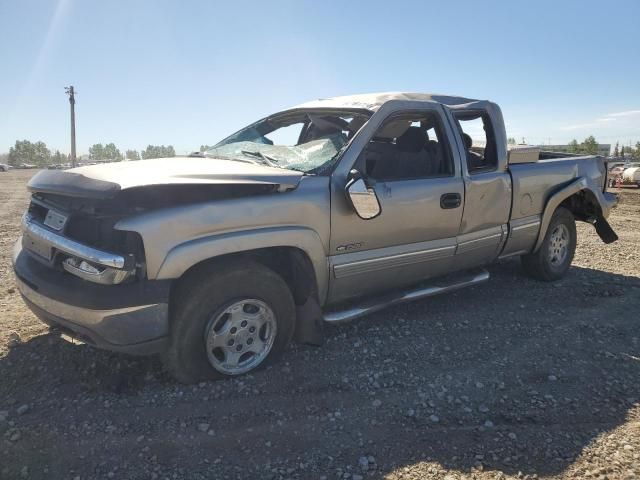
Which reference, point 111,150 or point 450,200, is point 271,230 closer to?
point 450,200

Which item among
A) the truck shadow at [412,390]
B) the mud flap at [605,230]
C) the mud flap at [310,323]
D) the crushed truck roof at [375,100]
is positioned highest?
the crushed truck roof at [375,100]

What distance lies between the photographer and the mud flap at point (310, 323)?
3369 millimetres

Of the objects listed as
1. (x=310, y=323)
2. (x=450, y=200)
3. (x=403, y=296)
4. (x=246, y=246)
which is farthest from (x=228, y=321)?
(x=450, y=200)

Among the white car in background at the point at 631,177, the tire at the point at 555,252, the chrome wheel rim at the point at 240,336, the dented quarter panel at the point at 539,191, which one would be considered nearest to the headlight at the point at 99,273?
the chrome wheel rim at the point at 240,336

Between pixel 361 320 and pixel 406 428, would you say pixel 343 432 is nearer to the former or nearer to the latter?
pixel 406 428

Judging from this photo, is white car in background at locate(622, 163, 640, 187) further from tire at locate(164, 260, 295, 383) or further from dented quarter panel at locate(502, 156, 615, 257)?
tire at locate(164, 260, 295, 383)

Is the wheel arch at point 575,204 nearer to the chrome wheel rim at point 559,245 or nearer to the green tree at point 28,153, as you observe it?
the chrome wheel rim at point 559,245

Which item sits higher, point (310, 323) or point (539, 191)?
point (539, 191)

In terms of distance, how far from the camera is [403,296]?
388 cm

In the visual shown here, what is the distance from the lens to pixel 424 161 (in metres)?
4.22

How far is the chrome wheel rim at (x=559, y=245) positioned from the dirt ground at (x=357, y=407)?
132 cm

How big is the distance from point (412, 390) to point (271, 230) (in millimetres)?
1371

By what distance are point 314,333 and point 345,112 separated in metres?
1.79

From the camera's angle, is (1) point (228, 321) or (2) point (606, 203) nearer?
(1) point (228, 321)
